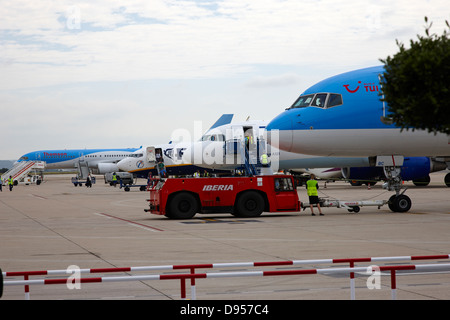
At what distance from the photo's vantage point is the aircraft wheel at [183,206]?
83.9 ft

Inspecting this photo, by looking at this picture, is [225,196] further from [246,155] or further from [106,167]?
[106,167]

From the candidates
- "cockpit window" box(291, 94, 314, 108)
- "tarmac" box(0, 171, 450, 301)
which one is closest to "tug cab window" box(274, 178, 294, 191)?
"tarmac" box(0, 171, 450, 301)

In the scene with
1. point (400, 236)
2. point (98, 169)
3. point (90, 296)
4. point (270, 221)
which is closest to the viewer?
point (90, 296)

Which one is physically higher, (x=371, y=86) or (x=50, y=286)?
(x=371, y=86)

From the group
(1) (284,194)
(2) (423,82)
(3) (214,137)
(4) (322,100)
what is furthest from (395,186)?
(3) (214,137)

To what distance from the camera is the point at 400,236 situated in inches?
731

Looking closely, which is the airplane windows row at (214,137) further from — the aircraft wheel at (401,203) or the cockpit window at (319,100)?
the aircraft wheel at (401,203)

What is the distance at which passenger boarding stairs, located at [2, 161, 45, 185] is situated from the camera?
94.7 metres

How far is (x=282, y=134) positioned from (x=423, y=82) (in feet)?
53.1

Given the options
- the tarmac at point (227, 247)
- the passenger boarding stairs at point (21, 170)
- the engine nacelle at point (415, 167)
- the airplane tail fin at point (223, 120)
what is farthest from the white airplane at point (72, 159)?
the tarmac at point (227, 247)

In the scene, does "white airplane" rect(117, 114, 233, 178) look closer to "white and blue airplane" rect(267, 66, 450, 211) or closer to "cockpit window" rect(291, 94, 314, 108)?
"cockpit window" rect(291, 94, 314, 108)
